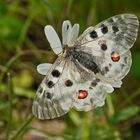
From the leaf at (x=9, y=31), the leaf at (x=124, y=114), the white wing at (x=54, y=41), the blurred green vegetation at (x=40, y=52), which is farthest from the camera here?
the leaf at (x=9, y=31)

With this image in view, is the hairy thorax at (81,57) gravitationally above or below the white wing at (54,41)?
below

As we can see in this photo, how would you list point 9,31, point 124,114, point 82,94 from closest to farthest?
point 82,94 < point 124,114 < point 9,31

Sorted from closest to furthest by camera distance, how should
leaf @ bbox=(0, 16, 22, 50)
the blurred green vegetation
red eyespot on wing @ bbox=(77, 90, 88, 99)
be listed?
red eyespot on wing @ bbox=(77, 90, 88, 99) < the blurred green vegetation < leaf @ bbox=(0, 16, 22, 50)

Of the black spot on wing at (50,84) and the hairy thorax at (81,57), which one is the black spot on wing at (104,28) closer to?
the hairy thorax at (81,57)

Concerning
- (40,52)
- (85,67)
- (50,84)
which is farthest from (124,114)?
(40,52)

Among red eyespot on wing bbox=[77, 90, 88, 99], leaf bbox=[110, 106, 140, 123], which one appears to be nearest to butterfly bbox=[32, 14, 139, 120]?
red eyespot on wing bbox=[77, 90, 88, 99]

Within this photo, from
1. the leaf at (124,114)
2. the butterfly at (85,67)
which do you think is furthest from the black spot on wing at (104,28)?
the leaf at (124,114)

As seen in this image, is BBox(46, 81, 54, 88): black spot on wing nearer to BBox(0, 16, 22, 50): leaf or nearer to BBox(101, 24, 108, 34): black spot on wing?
BBox(101, 24, 108, 34): black spot on wing

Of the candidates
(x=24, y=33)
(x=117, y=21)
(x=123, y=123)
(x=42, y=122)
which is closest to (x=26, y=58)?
(x=24, y=33)

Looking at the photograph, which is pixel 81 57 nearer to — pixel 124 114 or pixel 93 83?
pixel 93 83
